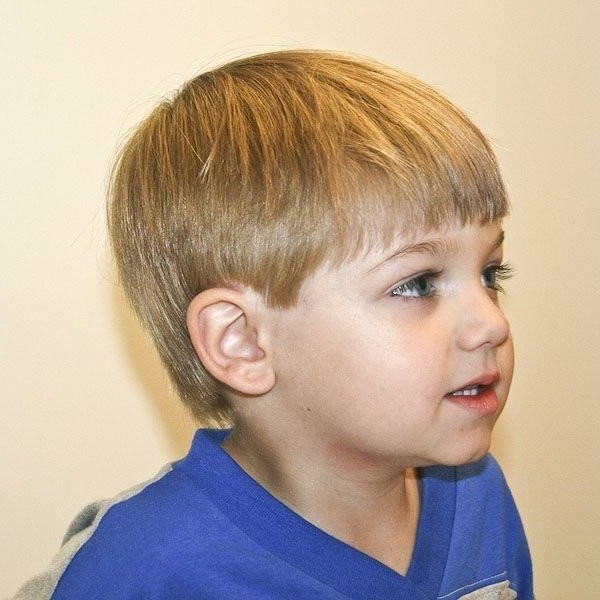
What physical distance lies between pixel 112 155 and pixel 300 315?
33 centimetres

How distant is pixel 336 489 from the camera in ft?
2.68

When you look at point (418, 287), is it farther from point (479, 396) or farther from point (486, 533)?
point (486, 533)

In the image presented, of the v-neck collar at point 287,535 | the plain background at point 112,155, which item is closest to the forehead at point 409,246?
the v-neck collar at point 287,535

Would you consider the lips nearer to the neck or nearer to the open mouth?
the open mouth

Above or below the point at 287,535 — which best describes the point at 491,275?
above

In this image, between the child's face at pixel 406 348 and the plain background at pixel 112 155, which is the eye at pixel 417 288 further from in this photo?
the plain background at pixel 112 155

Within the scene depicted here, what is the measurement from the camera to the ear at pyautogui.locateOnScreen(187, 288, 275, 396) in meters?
0.75

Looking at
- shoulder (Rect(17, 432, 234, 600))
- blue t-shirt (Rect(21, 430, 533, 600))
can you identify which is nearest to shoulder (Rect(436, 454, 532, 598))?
blue t-shirt (Rect(21, 430, 533, 600))

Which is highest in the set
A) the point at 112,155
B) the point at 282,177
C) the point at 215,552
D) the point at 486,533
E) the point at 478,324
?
the point at 112,155

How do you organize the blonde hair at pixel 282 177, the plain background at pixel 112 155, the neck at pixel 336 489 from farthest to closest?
Answer: the plain background at pixel 112 155, the neck at pixel 336 489, the blonde hair at pixel 282 177

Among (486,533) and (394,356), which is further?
(486,533)

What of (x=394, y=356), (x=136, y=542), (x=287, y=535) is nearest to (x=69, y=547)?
(x=136, y=542)

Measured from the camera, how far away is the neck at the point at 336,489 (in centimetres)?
80

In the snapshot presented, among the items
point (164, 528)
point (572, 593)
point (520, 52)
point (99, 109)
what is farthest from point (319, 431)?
point (572, 593)
